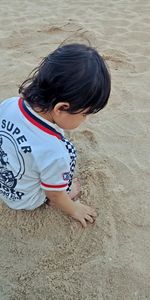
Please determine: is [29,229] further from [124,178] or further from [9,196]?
[124,178]

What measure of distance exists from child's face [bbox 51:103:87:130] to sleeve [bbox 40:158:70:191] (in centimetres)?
13

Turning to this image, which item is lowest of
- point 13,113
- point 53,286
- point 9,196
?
point 53,286

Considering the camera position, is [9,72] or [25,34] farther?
[25,34]

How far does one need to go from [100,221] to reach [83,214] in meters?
0.08

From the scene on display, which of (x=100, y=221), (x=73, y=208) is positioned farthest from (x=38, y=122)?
(x=100, y=221)

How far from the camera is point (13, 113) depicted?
4.58 ft

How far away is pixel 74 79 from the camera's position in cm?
125

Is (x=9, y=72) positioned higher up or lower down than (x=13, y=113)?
lower down

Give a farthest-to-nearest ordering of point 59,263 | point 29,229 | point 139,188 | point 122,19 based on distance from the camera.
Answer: point 122,19
point 139,188
point 29,229
point 59,263

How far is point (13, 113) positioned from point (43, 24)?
2.27 meters

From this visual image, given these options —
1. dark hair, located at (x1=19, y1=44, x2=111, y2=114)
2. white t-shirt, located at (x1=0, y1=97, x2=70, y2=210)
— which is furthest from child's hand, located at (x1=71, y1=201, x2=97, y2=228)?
dark hair, located at (x1=19, y1=44, x2=111, y2=114)

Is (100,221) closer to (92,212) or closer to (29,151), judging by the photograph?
(92,212)

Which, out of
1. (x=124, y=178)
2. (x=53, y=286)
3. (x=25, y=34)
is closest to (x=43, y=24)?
(x=25, y=34)

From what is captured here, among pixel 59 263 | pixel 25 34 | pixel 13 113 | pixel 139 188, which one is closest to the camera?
pixel 13 113
